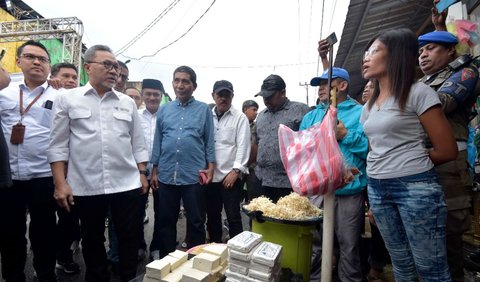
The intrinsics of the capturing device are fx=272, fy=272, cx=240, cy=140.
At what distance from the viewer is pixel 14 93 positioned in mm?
2746

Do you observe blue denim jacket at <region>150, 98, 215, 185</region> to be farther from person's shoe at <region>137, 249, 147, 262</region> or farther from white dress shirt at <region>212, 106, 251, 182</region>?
person's shoe at <region>137, 249, 147, 262</region>

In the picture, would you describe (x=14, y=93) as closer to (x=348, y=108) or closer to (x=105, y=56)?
(x=105, y=56)

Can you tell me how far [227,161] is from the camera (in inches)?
140

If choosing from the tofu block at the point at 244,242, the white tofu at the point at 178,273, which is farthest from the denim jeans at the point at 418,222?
the white tofu at the point at 178,273

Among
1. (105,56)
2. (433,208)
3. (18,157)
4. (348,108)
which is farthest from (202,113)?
(433,208)

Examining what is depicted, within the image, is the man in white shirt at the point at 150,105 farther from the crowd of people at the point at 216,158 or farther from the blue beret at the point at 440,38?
the blue beret at the point at 440,38

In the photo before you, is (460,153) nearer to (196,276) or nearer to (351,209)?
(351,209)

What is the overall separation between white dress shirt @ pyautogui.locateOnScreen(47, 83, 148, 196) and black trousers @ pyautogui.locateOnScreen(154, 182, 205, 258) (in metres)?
0.68

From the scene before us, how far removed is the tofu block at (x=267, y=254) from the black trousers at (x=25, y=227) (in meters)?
2.29

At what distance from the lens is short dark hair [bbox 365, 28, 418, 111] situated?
1678 mm

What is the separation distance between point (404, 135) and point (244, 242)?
3.92 feet

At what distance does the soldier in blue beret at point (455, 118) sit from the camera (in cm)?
188

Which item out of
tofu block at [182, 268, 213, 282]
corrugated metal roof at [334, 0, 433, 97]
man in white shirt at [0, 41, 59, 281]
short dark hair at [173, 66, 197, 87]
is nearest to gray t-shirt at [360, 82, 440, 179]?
tofu block at [182, 268, 213, 282]

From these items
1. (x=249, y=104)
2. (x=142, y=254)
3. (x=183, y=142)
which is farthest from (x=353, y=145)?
(x=249, y=104)
